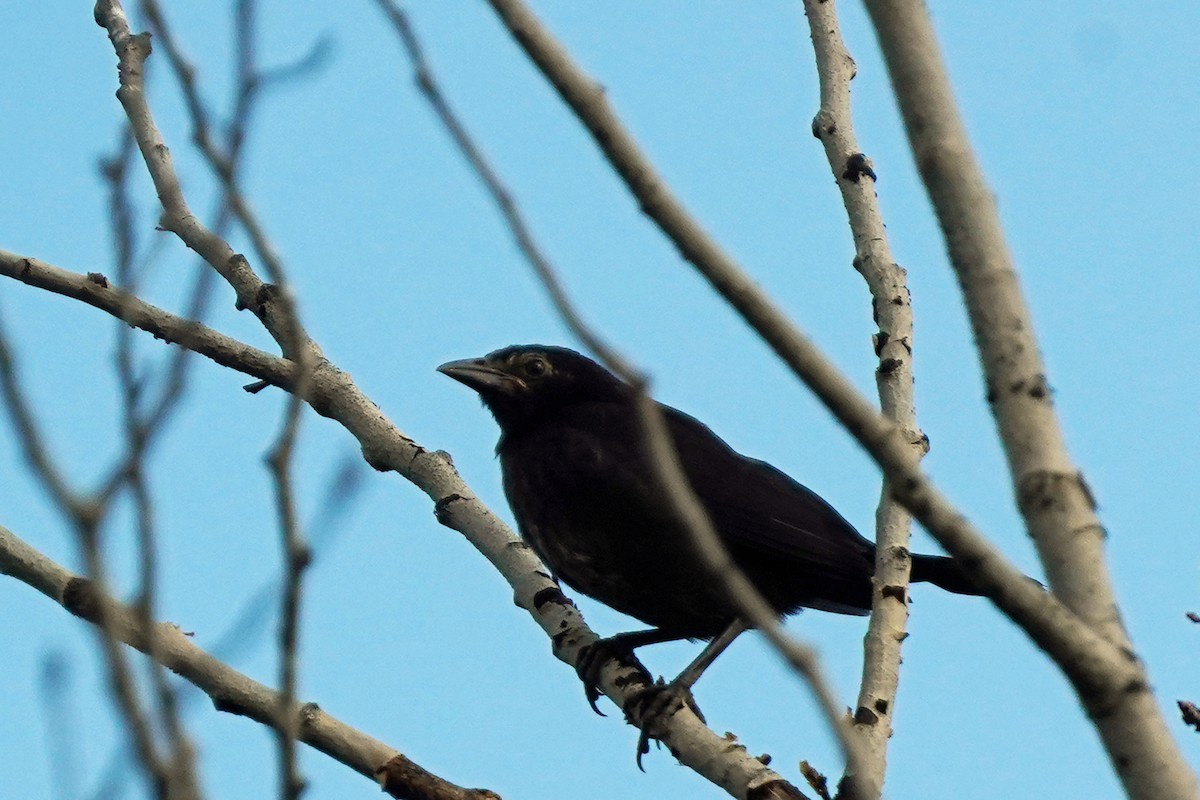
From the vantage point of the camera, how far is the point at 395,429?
212 inches

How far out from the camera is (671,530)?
548cm

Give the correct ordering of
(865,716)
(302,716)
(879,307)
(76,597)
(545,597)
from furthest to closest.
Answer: (545,597) → (879,307) → (865,716) → (76,597) → (302,716)

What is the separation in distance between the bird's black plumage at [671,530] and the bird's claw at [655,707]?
2.06 ft

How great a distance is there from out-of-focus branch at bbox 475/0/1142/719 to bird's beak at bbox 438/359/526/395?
14.8ft

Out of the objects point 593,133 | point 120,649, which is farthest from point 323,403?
point 120,649

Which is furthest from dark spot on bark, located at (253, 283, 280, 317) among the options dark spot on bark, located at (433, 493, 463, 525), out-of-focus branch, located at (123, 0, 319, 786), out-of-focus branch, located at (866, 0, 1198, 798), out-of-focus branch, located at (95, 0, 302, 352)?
out-of-focus branch, located at (866, 0, 1198, 798)

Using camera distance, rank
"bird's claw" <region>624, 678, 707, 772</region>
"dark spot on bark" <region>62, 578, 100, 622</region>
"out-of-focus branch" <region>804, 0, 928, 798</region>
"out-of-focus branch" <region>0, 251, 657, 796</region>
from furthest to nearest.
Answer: "out-of-focus branch" <region>0, 251, 657, 796</region> → "bird's claw" <region>624, 678, 707, 772</region> → "out-of-focus branch" <region>804, 0, 928, 798</region> → "dark spot on bark" <region>62, 578, 100, 622</region>

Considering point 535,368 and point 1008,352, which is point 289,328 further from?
point 535,368

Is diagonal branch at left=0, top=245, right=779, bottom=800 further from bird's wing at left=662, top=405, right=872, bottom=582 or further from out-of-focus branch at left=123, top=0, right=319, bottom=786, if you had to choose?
out-of-focus branch at left=123, top=0, right=319, bottom=786

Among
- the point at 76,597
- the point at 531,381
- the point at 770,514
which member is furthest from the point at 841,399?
the point at 531,381

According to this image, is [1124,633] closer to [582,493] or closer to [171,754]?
[171,754]

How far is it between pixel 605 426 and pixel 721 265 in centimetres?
402

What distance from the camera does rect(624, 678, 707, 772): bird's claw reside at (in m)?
4.57

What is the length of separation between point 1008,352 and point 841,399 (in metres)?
0.31
